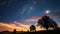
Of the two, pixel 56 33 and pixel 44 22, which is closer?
pixel 56 33

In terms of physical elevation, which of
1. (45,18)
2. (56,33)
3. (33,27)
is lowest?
(56,33)

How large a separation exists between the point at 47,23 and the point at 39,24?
3.80 metres

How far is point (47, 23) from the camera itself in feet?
135

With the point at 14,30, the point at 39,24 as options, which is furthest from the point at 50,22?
the point at 14,30

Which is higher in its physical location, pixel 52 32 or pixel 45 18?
pixel 45 18

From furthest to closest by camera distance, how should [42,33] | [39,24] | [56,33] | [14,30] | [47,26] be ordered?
[39,24] < [47,26] < [14,30] < [42,33] < [56,33]

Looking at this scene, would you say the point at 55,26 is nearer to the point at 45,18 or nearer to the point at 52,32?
the point at 45,18

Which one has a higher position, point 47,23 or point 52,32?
point 47,23

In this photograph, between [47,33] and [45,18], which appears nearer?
[47,33]

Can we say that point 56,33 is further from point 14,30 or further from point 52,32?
point 14,30

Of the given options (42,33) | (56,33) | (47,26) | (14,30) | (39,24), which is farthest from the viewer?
(39,24)

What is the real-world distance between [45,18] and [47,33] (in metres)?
17.1

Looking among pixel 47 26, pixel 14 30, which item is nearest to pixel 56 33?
pixel 14 30

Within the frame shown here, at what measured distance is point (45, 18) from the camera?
41938mm
